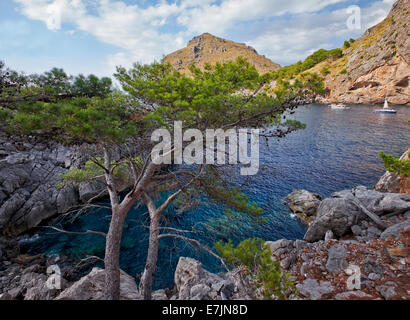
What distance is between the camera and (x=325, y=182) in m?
16.6

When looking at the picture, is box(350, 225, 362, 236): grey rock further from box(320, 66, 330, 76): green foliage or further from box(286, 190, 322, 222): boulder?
box(320, 66, 330, 76): green foliage

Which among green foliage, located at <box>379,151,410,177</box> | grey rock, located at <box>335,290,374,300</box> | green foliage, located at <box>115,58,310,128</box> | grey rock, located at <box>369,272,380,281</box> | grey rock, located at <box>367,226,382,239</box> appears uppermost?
green foliage, located at <box>115,58,310,128</box>

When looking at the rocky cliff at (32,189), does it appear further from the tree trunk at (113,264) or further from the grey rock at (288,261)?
the grey rock at (288,261)

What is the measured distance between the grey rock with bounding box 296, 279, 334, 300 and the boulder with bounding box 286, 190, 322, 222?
302 inches

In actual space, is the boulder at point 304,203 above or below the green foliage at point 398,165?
below

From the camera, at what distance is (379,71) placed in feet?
177

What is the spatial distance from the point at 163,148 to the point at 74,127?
288 centimetres

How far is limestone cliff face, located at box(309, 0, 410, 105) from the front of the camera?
50594 millimetres

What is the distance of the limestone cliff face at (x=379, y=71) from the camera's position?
50594 millimetres

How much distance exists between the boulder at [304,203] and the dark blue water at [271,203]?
0.61m

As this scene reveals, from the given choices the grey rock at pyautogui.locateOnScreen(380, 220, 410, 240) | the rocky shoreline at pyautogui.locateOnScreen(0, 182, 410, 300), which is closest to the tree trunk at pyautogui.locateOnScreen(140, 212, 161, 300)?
the rocky shoreline at pyautogui.locateOnScreen(0, 182, 410, 300)

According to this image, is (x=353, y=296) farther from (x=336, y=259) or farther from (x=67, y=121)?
(x=67, y=121)

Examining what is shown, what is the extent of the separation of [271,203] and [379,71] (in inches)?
2705

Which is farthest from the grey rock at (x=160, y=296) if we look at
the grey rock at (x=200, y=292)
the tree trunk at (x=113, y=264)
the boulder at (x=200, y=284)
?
the grey rock at (x=200, y=292)
